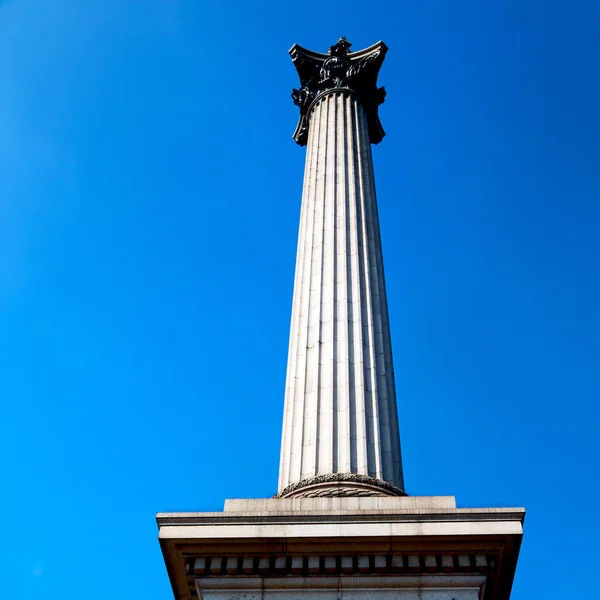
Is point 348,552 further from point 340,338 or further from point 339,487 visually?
point 340,338

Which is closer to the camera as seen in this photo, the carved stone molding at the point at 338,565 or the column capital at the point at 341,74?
the carved stone molding at the point at 338,565

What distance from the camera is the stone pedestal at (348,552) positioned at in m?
14.6

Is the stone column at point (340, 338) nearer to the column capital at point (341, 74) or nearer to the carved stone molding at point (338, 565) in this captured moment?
the column capital at point (341, 74)

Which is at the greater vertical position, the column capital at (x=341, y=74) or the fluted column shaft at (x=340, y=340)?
the column capital at (x=341, y=74)

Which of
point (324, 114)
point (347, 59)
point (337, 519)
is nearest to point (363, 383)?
point (337, 519)

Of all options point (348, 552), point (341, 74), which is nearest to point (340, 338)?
point (348, 552)

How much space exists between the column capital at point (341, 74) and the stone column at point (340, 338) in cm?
141

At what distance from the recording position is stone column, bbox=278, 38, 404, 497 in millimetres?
17891

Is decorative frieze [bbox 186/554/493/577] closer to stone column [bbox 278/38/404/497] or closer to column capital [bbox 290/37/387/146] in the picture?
stone column [bbox 278/38/404/497]

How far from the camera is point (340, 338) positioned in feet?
66.3

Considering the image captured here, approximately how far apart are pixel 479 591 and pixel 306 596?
9.17ft

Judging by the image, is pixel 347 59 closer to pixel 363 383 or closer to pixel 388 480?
pixel 363 383

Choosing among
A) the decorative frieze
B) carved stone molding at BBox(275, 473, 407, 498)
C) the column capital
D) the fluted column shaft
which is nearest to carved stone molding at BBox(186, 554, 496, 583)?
the decorative frieze

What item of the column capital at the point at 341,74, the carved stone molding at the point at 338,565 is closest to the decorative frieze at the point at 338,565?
the carved stone molding at the point at 338,565
